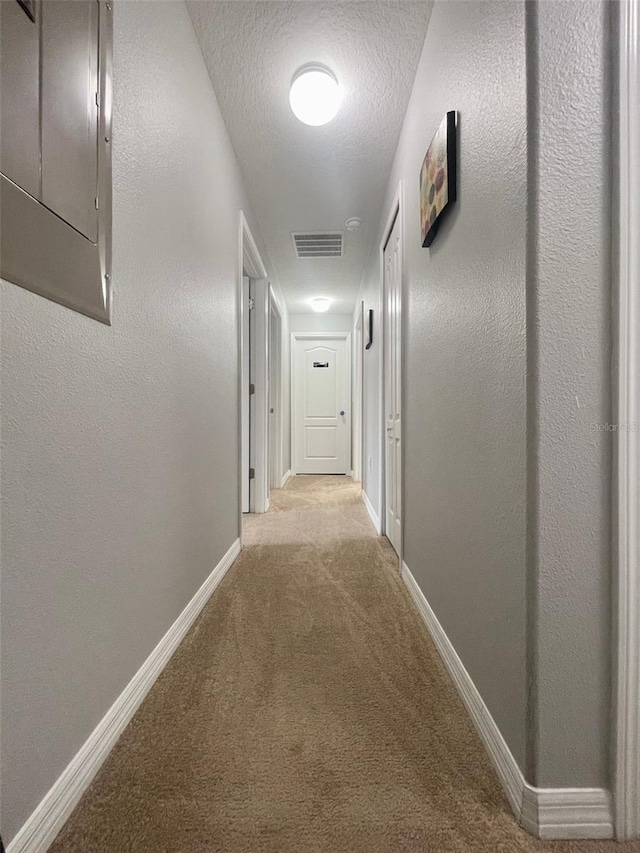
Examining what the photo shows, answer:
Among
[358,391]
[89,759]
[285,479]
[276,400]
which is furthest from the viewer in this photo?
[285,479]

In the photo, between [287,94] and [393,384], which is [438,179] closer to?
[287,94]

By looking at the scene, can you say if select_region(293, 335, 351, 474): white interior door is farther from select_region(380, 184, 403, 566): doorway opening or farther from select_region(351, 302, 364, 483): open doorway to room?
select_region(380, 184, 403, 566): doorway opening

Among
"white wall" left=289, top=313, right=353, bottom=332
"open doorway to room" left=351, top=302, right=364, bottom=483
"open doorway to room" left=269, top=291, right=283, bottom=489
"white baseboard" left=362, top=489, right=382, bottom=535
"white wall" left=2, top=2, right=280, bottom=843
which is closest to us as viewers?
"white wall" left=2, top=2, right=280, bottom=843

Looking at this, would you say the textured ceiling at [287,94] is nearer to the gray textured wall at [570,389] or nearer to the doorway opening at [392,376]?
the doorway opening at [392,376]

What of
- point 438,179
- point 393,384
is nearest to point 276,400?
point 393,384

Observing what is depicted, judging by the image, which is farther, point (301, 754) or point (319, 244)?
point (319, 244)

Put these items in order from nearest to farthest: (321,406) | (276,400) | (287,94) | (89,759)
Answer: (89,759), (287,94), (276,400), (321,406)

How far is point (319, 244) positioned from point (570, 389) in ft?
10.6

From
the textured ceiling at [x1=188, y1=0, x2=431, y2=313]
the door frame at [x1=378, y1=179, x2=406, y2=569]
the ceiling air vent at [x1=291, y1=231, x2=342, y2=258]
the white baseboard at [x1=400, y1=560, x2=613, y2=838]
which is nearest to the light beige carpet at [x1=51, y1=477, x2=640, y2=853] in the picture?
the white baseboard at [x1=400, y1=560, x2=613, y2=838]

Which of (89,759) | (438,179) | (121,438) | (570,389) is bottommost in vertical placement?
(89,759)

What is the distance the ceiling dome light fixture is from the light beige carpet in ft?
13.8

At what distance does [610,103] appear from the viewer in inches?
29.3

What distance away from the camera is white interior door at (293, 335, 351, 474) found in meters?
6.16

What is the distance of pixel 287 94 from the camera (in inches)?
75.5
